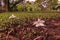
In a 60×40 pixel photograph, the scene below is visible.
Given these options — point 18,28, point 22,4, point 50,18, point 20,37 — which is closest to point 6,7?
point 22,4

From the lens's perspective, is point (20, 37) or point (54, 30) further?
point (54, 30)

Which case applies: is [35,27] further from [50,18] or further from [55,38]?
[50,18]

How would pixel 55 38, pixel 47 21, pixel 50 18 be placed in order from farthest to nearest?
pixel 50 18 < pixel 47 21 < pixel 55 38

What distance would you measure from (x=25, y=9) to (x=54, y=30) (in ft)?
14.4

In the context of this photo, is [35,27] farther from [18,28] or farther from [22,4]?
[22,4]

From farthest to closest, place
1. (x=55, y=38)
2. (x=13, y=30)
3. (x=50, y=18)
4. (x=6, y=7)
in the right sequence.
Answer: (x=6, y=7) → (x=50, y=18) → (x=13, y=30) → (x=55, y=38)

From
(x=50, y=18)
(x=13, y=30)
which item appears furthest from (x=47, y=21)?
(x=13, y=30)

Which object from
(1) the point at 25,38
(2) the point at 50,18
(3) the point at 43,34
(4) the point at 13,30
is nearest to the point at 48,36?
(3) the point at 43,34

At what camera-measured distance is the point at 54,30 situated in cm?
496

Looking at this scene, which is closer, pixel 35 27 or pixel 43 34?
pixel 43 34

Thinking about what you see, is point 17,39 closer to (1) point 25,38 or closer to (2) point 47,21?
(1) point 25,38

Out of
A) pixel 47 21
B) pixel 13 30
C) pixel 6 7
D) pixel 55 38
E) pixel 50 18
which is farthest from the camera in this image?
pixel 6 7

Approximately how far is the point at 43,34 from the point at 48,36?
0.13 m

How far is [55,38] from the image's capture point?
4.43 metres
